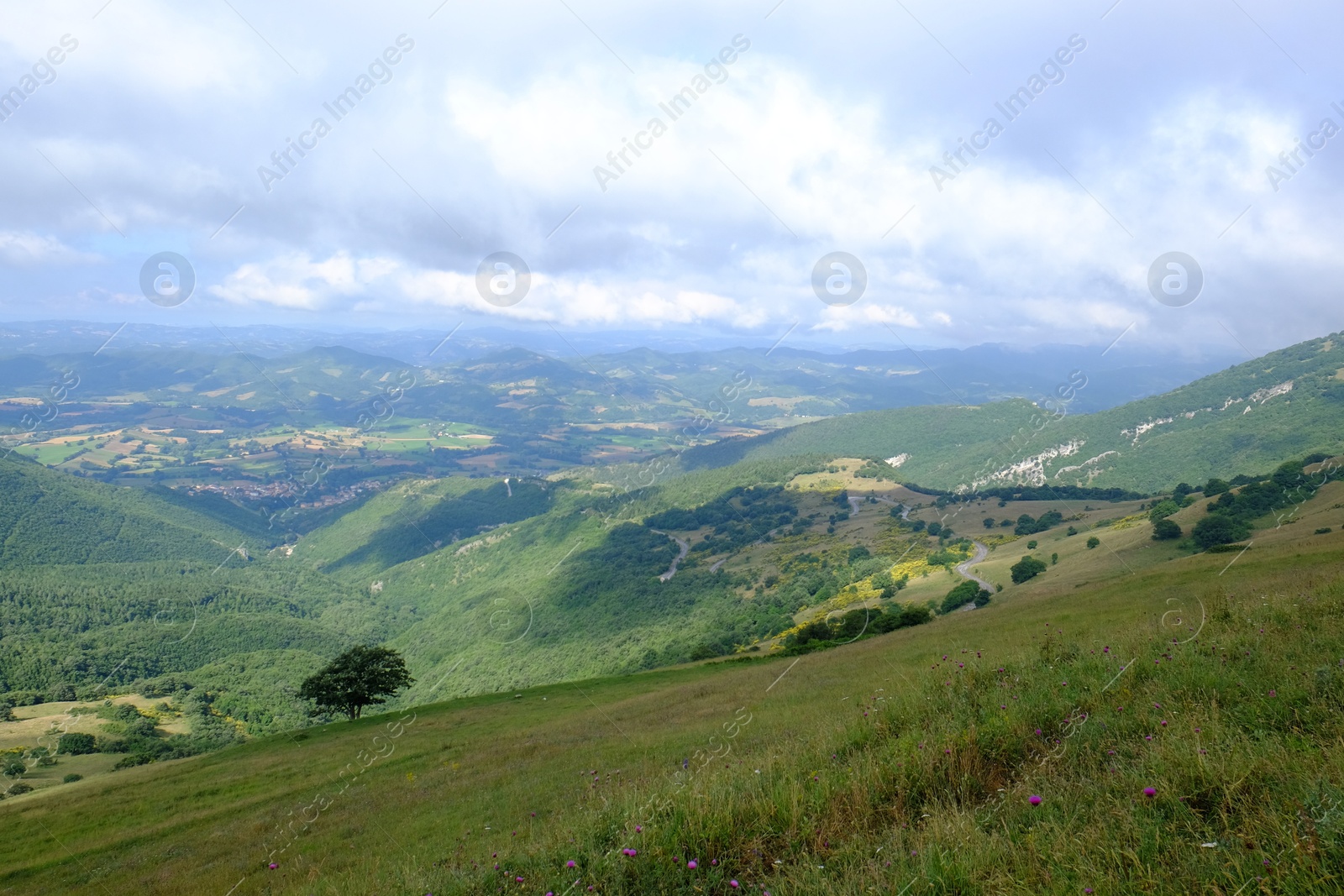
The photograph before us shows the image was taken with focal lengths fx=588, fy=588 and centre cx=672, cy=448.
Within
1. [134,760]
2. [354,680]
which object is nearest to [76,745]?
[134,760]

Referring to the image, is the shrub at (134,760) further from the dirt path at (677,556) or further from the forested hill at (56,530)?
the forested hill at (56,530)

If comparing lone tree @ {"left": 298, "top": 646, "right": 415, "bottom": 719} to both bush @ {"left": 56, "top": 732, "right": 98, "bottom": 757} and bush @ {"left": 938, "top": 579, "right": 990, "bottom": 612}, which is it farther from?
bush @ {"left": 938, "top": 579, "right": 990, "bottom": 612}

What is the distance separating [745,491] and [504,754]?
175517 mm

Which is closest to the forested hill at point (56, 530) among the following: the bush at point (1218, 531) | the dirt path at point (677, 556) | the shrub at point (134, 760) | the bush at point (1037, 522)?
the dirt path at point (677, 556)

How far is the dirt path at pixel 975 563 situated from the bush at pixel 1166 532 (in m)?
13.0

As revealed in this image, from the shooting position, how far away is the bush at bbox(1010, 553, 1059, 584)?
5250cm

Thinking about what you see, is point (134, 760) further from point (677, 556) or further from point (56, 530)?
point (56, 530)

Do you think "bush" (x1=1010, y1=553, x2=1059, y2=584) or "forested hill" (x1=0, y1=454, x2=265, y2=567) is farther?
"forested hill" (x1=0, y1=454, x2=265, y2=567)

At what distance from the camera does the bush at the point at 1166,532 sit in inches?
1850

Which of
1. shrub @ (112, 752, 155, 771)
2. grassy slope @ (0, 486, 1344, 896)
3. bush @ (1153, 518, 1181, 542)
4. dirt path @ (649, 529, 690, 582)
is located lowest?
dirt path @ (649, 529, 690, 582)

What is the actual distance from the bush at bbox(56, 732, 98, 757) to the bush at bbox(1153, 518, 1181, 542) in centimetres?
9325

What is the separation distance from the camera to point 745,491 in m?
193

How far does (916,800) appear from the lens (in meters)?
6.24

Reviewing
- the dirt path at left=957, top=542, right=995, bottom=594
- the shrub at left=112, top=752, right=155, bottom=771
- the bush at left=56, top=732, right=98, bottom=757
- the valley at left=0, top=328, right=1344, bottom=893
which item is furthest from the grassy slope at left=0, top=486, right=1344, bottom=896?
the bush at left=56, top=732, right=98, bottom=757
